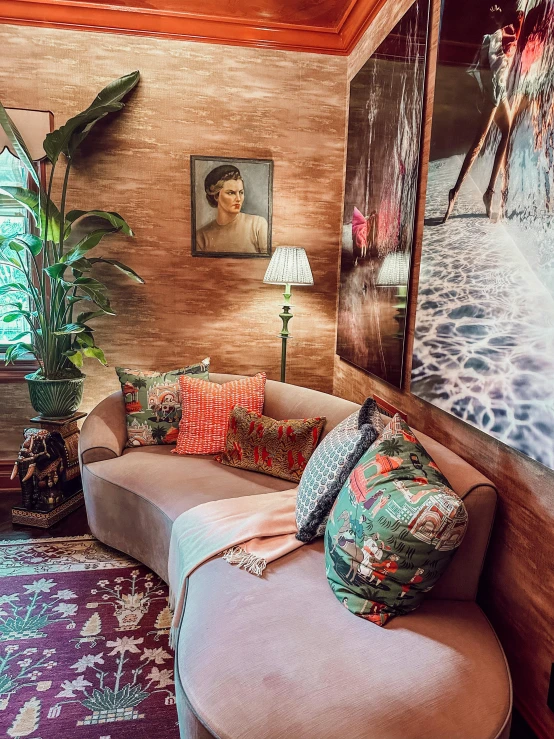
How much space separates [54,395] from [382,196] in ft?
6.76

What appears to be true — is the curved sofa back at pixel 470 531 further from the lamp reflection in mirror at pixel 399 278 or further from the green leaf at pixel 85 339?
the green leaf at pixel 85 339

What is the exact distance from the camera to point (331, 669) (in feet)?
4.04

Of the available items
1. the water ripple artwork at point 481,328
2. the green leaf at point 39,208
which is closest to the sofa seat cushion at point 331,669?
the water ripple artwork at point 481,328

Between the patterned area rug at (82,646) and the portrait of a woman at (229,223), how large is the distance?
1.94 metres

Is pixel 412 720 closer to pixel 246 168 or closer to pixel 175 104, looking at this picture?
pixel 246 168

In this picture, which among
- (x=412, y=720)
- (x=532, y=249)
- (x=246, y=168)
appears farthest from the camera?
(x=246, y=168)

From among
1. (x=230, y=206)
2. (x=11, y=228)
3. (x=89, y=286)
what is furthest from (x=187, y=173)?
(x=11, y=228)

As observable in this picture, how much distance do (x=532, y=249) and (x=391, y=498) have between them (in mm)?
768

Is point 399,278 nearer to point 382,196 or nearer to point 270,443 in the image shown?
point 382,196

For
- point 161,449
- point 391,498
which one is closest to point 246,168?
point 161,449

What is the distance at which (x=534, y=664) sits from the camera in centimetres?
144

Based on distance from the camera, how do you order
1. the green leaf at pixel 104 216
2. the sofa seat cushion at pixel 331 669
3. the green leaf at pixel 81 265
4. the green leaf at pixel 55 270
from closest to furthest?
the sofa seat cushion at pixel 331 669 → the green leaf at pixel 55 270 → the green leaf at pixel 81 265 → the green leaf at pixel 104 216

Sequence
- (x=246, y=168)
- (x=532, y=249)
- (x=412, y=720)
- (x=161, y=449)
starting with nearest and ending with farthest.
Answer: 1. (x=412, y=720)
2. (x=532, y=249)
3. (x=161, y=449)
4. (x=246, y=168)

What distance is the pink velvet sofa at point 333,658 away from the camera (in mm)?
1132
